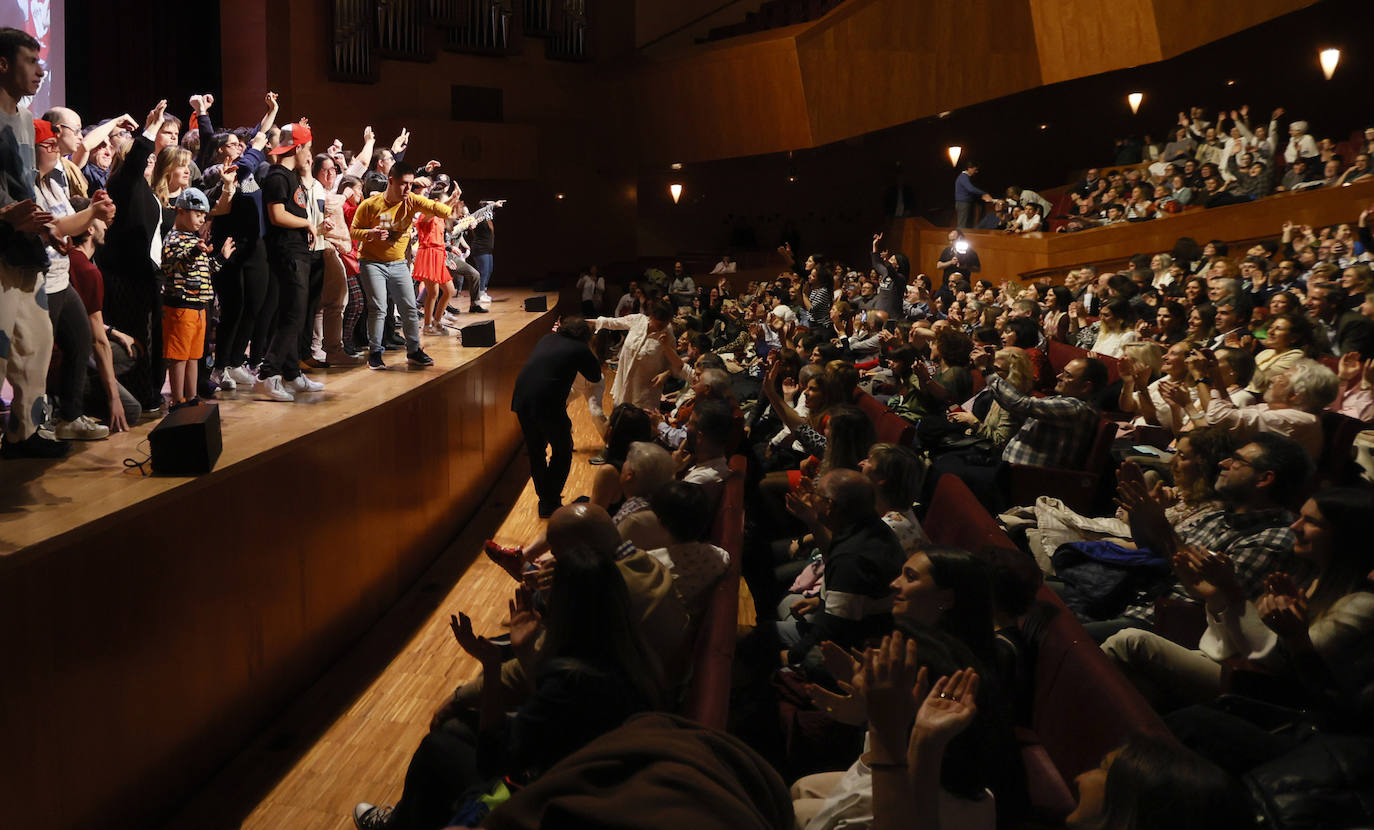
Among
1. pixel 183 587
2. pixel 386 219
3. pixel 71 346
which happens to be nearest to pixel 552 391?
pixel 386 219

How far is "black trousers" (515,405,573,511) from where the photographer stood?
217 inches

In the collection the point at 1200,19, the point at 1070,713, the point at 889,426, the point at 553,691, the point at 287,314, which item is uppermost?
the point at 1200,19

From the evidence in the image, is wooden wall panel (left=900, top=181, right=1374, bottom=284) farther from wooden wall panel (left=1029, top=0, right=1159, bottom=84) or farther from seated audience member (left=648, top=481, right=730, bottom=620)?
seated audience member (left=648, top=481, right=730, bottom=620)

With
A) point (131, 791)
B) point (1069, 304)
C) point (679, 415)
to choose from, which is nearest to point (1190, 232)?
point (1069, 304)

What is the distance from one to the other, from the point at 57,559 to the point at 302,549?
1199mm

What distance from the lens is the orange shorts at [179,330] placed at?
158 inches

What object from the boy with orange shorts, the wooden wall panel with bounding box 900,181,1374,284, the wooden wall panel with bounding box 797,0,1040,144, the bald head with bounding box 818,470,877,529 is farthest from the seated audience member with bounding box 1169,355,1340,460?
the wooden wall panel with bounding box 797,0,1040,144

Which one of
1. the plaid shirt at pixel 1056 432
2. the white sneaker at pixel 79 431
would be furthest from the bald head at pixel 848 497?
the white sneaker at pixel 79 431

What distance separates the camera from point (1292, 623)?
2.02 m

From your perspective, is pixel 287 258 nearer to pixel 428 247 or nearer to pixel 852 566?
pixel 428 247

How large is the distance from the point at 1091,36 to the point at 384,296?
763 cm

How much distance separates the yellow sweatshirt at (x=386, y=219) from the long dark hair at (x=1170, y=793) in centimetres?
477

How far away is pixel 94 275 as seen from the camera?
3666 millimetres

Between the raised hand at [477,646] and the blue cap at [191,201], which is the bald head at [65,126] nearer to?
the blue cap at [191,201]
